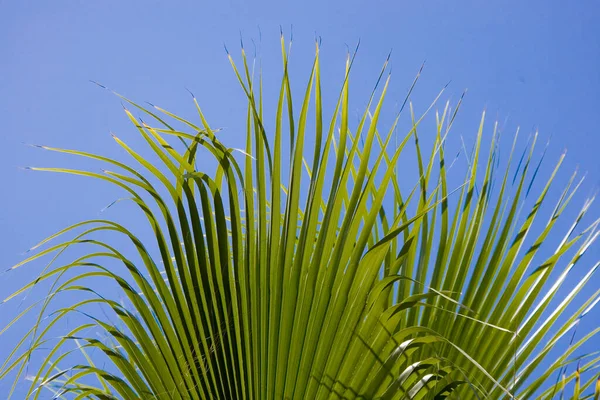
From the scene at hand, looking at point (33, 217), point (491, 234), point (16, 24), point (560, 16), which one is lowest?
point (33, 217)

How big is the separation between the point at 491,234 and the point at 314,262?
32 cm

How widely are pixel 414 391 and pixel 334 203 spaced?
22cm

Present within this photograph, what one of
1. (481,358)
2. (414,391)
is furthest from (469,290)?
(414,391)

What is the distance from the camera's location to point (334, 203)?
0.86 m

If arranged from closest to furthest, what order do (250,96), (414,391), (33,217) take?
(414,391) → (250,96) → (33,217)

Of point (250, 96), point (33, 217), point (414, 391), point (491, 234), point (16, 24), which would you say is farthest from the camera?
point (33, 217)

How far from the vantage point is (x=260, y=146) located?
0.89 m

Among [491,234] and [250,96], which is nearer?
[250,96]

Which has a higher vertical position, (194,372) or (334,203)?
(334,203)

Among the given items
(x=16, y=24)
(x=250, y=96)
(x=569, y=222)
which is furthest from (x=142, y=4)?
(x=250, y=96)

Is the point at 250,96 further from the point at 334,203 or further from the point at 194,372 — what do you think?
the point at 194,372

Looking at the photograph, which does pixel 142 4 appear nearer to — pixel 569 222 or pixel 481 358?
pixel 569 222

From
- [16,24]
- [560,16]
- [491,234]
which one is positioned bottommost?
[491,234]

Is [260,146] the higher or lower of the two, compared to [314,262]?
higher
